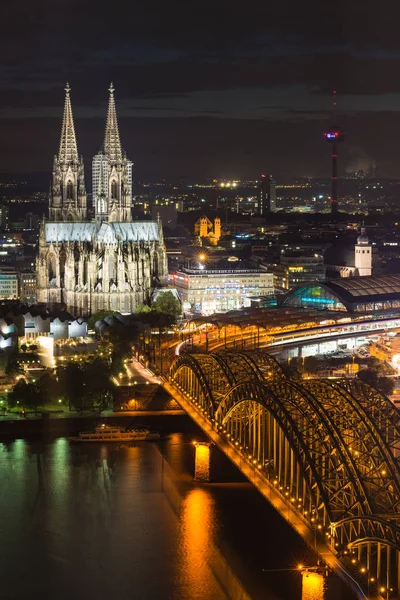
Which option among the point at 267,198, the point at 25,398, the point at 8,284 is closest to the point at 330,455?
the point at 25,398

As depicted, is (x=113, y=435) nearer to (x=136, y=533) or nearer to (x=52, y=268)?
(x=136, y=533)

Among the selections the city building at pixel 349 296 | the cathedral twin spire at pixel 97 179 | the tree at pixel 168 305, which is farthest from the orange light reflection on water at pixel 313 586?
the cathedral twin spire at pixel 97 179

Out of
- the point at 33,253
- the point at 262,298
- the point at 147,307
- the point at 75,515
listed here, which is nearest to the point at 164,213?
the point at 33,253

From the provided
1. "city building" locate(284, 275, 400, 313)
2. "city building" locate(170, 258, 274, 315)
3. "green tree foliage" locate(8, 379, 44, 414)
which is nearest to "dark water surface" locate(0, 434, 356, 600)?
"green tree foliage" locate(8, 379, 44, 414)

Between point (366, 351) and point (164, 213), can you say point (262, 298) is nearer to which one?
point (366, 351)

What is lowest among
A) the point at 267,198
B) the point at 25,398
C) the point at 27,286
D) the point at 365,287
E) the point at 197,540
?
the point at 197,540

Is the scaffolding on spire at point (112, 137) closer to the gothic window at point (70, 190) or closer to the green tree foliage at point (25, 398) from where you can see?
the gothic window at point (70, 190)
